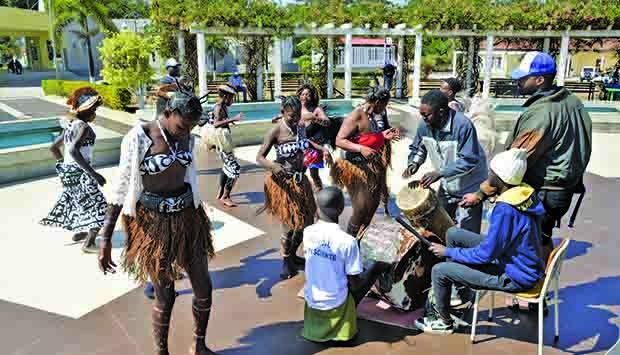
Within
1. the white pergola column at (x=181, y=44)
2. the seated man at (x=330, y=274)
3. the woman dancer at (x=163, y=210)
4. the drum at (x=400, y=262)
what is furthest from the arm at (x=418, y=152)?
the white pergola column at (x=181, y=44)

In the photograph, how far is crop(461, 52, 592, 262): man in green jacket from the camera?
366 cm

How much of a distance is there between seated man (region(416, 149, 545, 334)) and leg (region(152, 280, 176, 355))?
1835 mm

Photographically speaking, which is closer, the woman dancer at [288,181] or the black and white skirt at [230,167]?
the woman dancer at [288,181]

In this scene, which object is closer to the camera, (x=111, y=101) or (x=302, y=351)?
(x=302, y=351)

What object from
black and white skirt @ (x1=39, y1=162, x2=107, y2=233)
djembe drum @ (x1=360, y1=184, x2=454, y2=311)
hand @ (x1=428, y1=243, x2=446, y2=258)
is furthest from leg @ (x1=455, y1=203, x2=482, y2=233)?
black and white skirt @ (x1=39, y1=162, x2=107, y2=233)

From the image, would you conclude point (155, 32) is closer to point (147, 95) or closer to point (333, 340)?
point (147, 95)

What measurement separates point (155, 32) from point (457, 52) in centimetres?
1546

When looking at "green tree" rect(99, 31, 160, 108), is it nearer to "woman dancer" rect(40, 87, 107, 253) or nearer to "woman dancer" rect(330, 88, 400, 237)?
"woman dancer" rect(40, 87, 107, 253)

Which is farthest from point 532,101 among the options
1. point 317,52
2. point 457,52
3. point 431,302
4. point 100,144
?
point 457,52

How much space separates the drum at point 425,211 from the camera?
3.89 m

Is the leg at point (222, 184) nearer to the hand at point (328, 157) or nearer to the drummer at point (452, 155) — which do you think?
the hand at point (328, 157)

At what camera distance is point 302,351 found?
3.59 metres

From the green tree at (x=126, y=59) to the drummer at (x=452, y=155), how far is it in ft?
40.2

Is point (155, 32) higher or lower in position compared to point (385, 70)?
higher
